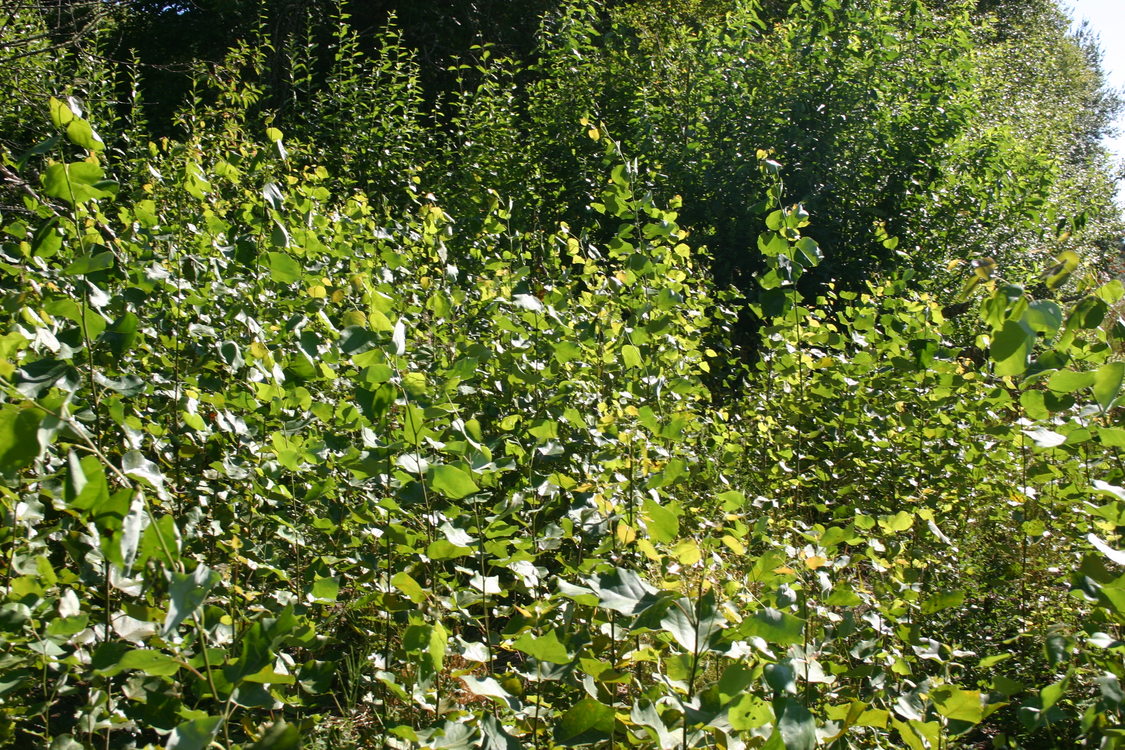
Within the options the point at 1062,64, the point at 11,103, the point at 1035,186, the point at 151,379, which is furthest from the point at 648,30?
the point at 1062,64

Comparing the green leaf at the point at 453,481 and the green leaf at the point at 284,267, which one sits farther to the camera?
the green leaf at the point at 284,267

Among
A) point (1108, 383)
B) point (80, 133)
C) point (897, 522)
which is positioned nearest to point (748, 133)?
point (897, 522)

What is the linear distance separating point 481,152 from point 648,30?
2869 mm

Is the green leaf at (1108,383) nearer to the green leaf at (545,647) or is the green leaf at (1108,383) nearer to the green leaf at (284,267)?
the green leaf at (545,647)

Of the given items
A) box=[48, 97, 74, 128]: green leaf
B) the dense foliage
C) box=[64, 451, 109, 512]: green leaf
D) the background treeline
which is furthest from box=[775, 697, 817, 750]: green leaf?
the background treeline

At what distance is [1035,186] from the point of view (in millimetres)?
5625

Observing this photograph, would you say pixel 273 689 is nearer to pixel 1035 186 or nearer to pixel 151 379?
pixel 151 379

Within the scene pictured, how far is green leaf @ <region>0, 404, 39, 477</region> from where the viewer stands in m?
0.80

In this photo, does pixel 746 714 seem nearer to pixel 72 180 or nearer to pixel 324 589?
pixel 324 589

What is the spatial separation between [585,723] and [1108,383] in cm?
80

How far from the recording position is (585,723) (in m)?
1.12

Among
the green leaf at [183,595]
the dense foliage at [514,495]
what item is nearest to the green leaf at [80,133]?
the dense foliage at [514,495]

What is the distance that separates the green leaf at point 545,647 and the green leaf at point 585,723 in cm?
7

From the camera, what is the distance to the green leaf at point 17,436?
2.62 ft
